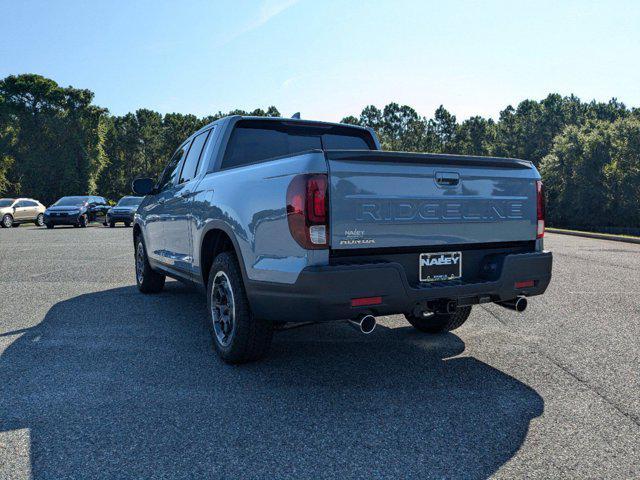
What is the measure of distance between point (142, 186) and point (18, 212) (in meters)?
27.6

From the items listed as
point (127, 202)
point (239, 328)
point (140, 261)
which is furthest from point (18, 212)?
point (239, 328)

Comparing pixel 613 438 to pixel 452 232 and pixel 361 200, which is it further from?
pixel 361 200

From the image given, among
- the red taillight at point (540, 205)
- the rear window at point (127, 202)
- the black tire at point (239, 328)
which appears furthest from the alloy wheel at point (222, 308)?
the rear window at point (127, 202)

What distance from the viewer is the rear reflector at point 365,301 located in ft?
11.1

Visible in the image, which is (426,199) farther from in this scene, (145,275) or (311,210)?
(145,275)

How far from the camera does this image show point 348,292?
11.0 feet

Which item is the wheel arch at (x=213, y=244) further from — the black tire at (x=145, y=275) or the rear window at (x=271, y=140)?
the black tire at (x=145, y=275)

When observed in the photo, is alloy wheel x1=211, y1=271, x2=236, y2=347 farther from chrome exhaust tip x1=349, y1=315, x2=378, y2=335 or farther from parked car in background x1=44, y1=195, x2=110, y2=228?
parked car in background x1=44, y1=195, x2=110, y2=228

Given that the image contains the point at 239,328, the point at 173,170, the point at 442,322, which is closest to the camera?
the point at 239,328

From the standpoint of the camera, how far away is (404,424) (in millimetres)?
3137

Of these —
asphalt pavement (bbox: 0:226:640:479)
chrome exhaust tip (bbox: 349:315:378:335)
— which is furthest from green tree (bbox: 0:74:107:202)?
chrome exhaust tip (bbox: 349:315:378:335)

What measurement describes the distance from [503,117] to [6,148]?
86.7 meters

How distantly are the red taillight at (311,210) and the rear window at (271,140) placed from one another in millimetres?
1633

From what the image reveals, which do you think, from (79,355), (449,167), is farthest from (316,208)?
(79,355)
